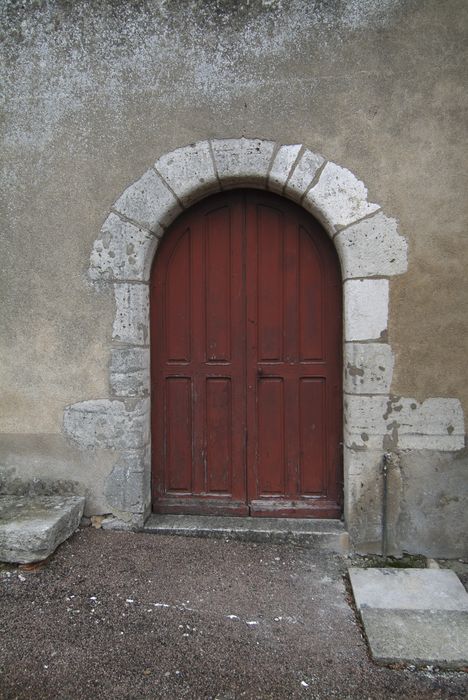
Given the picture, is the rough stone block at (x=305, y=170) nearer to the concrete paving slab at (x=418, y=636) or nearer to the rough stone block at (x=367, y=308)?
the rough stone block at (x=367, y=308)

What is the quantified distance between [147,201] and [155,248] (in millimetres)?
300

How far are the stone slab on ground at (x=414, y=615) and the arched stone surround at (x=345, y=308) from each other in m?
0.34

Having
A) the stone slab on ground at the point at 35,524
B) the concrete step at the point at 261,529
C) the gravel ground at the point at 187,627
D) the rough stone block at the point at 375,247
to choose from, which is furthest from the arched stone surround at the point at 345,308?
the gravel ground at the point at 187,627

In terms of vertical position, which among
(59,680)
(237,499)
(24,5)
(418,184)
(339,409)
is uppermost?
(24,5)

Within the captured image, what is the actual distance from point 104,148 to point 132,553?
2488 millimetres

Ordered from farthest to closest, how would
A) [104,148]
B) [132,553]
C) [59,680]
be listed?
[104,148] → [132,553] → [59,680]

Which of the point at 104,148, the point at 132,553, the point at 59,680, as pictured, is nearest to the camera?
the point at 59,680

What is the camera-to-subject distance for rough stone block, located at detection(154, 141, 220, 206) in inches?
123

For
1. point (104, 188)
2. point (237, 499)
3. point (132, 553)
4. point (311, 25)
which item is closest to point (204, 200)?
point (104, 188)

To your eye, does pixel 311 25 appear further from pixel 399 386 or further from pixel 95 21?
pixel 399 386

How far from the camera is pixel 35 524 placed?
9.46 ft

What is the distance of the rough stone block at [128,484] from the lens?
10.6ft

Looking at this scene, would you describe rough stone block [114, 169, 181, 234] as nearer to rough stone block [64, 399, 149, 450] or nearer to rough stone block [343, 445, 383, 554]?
rough stone block [64, 399, 149, 450]

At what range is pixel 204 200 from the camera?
3.37 m
